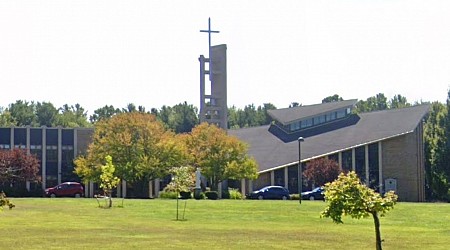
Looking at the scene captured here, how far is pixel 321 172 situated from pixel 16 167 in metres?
29.5

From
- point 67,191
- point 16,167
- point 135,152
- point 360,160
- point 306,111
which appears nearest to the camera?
point 67,191

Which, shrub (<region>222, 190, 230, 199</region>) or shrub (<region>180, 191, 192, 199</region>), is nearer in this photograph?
shrub (<region>180, 191, 192, 199</region>)

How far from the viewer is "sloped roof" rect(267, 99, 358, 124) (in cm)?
9912

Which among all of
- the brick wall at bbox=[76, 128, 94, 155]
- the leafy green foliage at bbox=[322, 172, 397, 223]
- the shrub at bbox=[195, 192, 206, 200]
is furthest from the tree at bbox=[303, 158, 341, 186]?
the leafy green foliage at bbox=[322, 172, 397, 223]

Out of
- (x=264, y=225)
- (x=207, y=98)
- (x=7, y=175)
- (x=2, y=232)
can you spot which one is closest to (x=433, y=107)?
(x=207, y=98)

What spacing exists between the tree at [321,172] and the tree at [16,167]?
26.8m

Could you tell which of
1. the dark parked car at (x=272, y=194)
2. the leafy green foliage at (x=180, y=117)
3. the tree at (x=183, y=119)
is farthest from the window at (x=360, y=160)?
the tree at (x=183, y=119)

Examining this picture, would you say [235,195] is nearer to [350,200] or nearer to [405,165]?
[405,165]

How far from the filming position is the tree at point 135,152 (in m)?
77.8

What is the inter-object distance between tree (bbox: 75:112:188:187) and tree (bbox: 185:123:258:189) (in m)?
1.83

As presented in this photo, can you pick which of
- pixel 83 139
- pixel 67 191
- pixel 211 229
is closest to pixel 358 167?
pixel 67 191

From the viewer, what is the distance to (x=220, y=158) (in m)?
79.6

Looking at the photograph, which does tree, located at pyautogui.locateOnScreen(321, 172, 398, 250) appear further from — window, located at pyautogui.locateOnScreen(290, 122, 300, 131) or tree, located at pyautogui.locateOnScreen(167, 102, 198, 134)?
tree, located at pyautogui.locateOnScreen(167, 102, 198, 134)

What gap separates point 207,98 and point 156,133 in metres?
12.1
